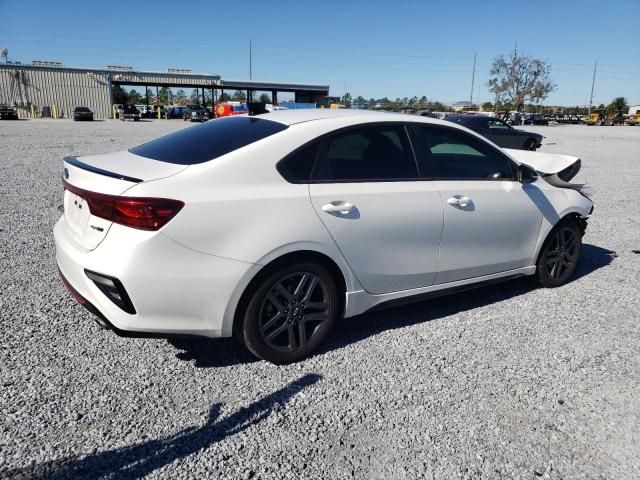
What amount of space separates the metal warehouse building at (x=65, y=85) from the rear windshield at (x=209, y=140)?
55.6 metres

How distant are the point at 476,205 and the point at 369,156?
101 centimetres

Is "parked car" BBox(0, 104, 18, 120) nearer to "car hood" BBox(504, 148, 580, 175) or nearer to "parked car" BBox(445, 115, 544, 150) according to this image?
"parked car" BBox(445, 115, 544, 150)

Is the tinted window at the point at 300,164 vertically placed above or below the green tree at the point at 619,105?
below

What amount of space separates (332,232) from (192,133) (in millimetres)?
1404

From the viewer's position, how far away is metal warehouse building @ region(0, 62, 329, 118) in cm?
5338

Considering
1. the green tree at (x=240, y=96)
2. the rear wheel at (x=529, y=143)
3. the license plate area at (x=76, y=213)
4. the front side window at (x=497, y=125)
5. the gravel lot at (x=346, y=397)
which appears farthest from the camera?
the green tree at (x=240, y=96)

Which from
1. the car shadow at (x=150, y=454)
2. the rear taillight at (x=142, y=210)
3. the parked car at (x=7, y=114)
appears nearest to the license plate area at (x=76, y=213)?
the rear taillight at (x=142, y=210)

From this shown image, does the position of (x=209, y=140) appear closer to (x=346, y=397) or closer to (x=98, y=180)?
(x=98, y=180)

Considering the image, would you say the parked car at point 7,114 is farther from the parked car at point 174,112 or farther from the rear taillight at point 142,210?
the rear taillight at point 142,210

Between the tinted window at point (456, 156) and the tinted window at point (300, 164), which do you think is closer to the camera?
the tinted window at point (300, 164)

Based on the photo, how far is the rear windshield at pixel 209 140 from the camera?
316 centimetres

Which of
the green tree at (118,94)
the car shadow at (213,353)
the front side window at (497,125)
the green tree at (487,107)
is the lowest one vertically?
the car shadow at (213,353)

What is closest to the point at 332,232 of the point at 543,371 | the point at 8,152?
the point at 543,371

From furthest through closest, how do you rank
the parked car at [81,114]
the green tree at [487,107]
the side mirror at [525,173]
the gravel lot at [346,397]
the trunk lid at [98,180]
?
the green tree at [487,107] → the parked car at [81,114] → the side mirror at [525,173] → the trunk lid at [98,180] → the gravel lot at [346,397]
